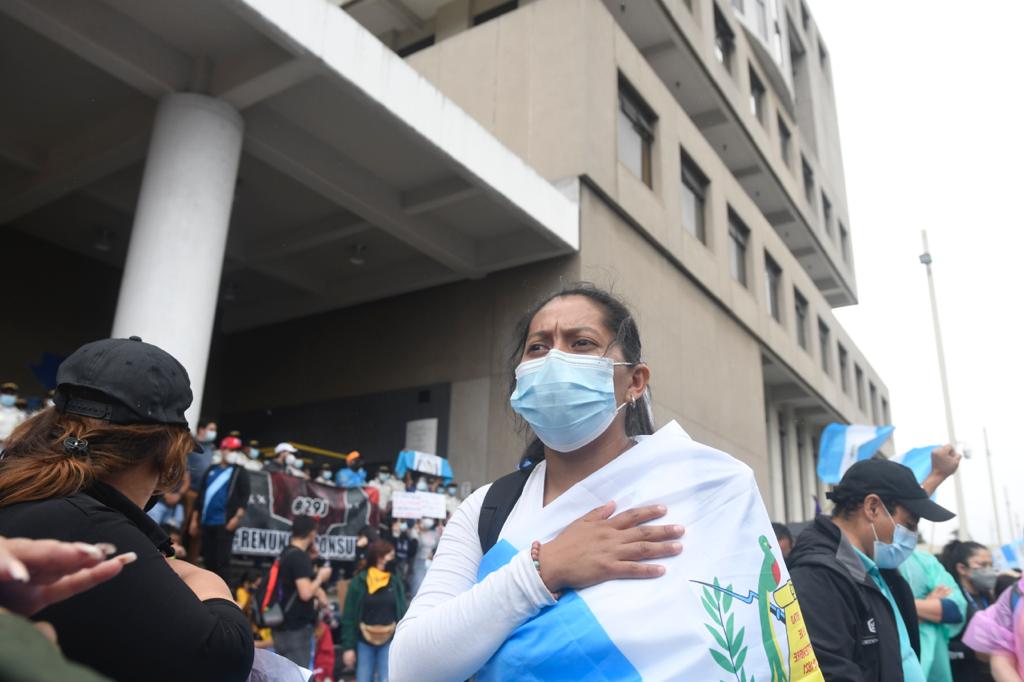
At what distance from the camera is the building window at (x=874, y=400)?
34306 mm

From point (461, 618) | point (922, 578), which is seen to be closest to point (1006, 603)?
point (922, 578)

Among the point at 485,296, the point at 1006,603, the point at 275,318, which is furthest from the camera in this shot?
the point at 275,318

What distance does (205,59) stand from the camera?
8.15 m

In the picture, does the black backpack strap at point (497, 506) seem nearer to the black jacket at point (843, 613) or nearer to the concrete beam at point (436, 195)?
the black jacket at point (843, 613)

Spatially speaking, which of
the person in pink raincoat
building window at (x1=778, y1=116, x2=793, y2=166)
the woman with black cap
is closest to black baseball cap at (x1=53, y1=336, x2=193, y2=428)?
the woman with black cap

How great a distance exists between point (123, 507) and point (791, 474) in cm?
2602

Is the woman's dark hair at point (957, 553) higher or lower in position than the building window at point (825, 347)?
lower

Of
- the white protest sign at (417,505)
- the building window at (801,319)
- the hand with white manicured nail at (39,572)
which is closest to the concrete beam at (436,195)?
the white protest sign at (417,505)

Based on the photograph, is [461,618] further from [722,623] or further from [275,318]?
[275,318]

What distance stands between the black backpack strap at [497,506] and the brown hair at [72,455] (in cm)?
78

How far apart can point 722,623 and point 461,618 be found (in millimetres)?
569

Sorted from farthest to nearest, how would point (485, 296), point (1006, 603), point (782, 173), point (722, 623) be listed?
point (782, 173), point (485, 296), point (1006, 603), point (722, 623)

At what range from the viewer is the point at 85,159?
9.59m

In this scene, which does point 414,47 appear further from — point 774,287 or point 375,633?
point 375,633
